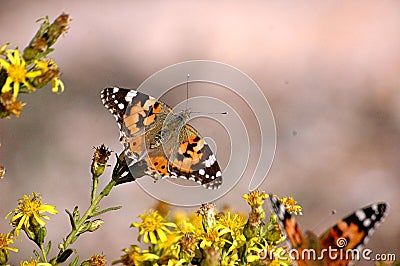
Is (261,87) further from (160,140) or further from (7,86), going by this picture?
(7,86)

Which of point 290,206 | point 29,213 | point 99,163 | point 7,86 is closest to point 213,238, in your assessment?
point 290,206

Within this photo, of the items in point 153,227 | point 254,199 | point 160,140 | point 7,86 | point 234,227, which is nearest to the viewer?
point 7,86

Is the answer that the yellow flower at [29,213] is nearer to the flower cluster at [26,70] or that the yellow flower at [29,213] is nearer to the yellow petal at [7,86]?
the flower cluster at [26,70]

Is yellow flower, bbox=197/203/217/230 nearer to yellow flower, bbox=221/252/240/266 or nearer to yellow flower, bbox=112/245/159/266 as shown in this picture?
yellow flower, bbox=221/252/240/266

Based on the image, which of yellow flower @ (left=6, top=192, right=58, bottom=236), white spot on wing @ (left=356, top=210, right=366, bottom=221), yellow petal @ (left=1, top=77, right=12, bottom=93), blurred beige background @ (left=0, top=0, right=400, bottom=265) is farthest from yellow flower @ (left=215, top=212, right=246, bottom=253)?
blurred beige background @ (left=0, top=0, right=400, bottom=265)

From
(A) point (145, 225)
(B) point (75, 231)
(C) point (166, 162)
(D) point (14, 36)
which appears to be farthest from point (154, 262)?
(D) point (14, 36)

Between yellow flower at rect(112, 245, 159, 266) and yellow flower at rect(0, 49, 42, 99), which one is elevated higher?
yellow flower at rect(0, 49, 42, 99)

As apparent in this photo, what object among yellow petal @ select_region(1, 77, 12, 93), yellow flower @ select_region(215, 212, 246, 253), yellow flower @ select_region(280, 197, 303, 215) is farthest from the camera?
yellow flower @ select_region(280, 197, 303, 215)
